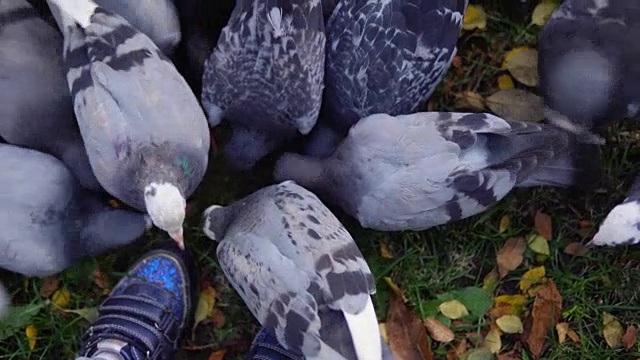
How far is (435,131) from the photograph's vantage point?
2188 millimetres

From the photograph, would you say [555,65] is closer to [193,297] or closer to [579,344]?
[579,344]

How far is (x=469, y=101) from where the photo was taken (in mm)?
2631

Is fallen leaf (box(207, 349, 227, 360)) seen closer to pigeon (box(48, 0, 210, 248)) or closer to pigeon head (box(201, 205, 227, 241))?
pigeon head (box(201, 205, 227, 241))

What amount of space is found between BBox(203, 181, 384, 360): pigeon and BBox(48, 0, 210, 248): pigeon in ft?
0.70

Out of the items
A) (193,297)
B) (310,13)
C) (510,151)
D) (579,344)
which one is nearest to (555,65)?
(510,151)

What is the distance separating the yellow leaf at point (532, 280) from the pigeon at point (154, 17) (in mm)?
1333

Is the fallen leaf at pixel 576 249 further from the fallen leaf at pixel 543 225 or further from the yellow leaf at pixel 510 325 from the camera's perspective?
the yellow leaf at pixel 510 325

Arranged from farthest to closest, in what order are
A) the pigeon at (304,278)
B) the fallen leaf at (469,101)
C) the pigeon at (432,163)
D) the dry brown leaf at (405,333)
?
the fallen leaf at (469,101) → the dry brown leaf at (405,333) → the pigeon at (432,163) → the pigeon at (304,278)

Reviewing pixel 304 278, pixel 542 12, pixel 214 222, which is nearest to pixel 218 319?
pixel 214 222

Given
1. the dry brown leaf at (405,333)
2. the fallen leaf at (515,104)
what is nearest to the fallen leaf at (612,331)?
the dry brown leaf at (405,333)

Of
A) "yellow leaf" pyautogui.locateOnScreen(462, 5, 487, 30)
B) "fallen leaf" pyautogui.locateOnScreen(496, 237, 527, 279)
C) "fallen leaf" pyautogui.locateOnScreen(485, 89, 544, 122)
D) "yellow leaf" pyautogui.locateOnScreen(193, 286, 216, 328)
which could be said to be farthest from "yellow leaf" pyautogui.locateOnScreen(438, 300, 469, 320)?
"yellow leaf" pyautogui.locateOnScreen(462, 5, 487, 30)

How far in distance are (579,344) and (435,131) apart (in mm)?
906

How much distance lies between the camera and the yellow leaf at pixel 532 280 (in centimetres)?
258

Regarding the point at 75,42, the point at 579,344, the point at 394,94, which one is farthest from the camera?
the point at 579,344
